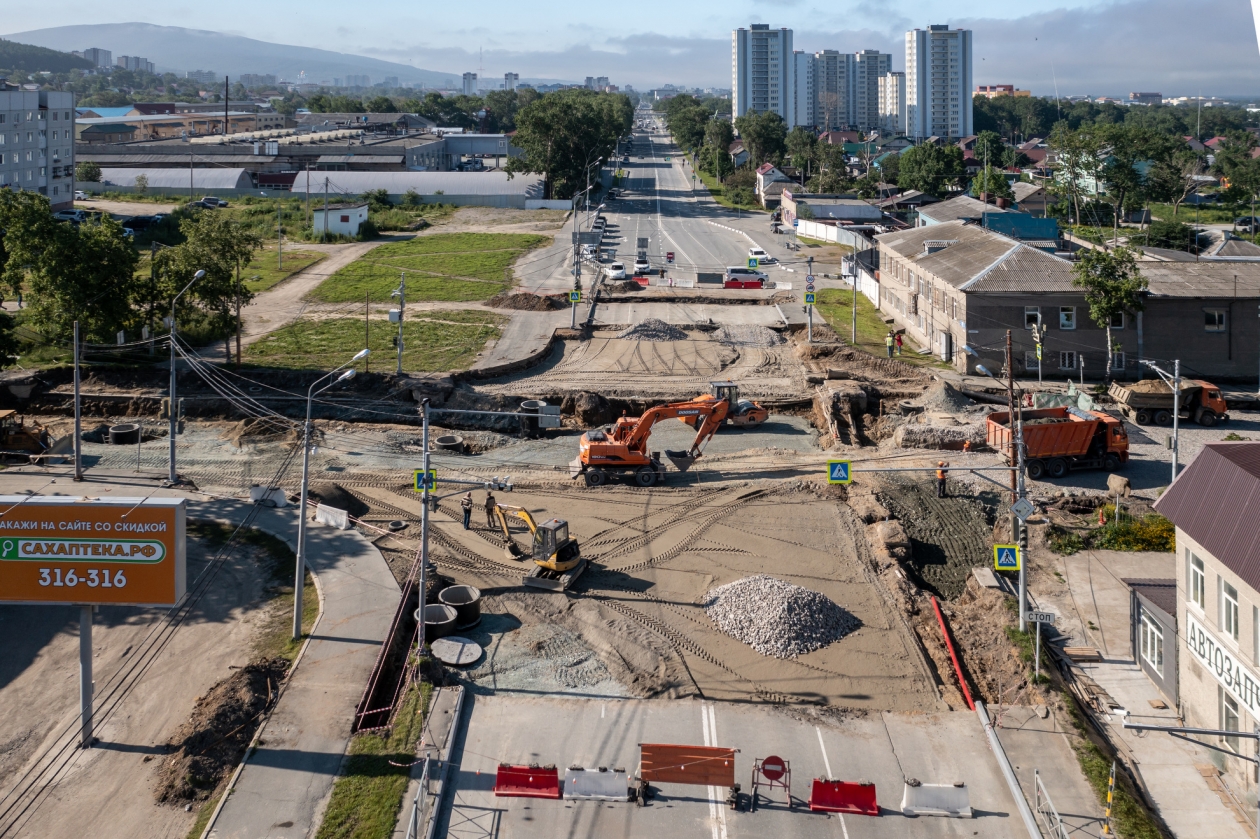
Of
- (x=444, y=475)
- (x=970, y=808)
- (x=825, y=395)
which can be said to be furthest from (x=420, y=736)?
(x=825, y=395)

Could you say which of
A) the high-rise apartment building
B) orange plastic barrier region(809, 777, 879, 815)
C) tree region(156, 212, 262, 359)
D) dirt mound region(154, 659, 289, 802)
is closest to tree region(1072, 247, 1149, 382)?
orange plastic barrier region(809, 777, 879, 815)

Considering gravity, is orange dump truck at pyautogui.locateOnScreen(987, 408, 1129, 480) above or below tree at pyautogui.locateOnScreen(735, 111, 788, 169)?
below

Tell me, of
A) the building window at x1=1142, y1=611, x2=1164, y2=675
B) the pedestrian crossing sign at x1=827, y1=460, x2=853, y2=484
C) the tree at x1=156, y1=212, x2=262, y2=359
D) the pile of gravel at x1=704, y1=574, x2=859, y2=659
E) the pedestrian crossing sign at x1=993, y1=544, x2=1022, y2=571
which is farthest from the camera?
the tree at x1=156, y1=212, x2=262, y2=359

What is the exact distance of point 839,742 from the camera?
64.6 feet

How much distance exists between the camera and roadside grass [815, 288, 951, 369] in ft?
164

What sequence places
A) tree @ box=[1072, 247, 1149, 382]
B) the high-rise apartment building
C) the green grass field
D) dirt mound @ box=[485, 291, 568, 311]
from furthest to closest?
the high-rise apartment building → the green grass field → dirt mound @ box=[485, 291, 568, 311] → tree @ box=[1072, 247, 1149, 382]

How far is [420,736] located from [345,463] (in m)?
18.5

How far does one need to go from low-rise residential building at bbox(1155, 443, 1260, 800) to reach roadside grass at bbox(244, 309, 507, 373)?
32.3m

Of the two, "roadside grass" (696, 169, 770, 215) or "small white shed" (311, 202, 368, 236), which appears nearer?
"small white shed" (311, 202, 368, 236)

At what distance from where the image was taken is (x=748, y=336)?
54375 millimetres

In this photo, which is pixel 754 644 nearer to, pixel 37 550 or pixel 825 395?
pixel 37 550

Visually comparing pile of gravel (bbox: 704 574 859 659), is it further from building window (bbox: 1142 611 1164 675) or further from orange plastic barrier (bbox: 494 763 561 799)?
orange plastic barrier (bbox: 494 763 561 799)

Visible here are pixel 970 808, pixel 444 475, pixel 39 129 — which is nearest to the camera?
pixel 970 808

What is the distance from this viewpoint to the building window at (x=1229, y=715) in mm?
18953
